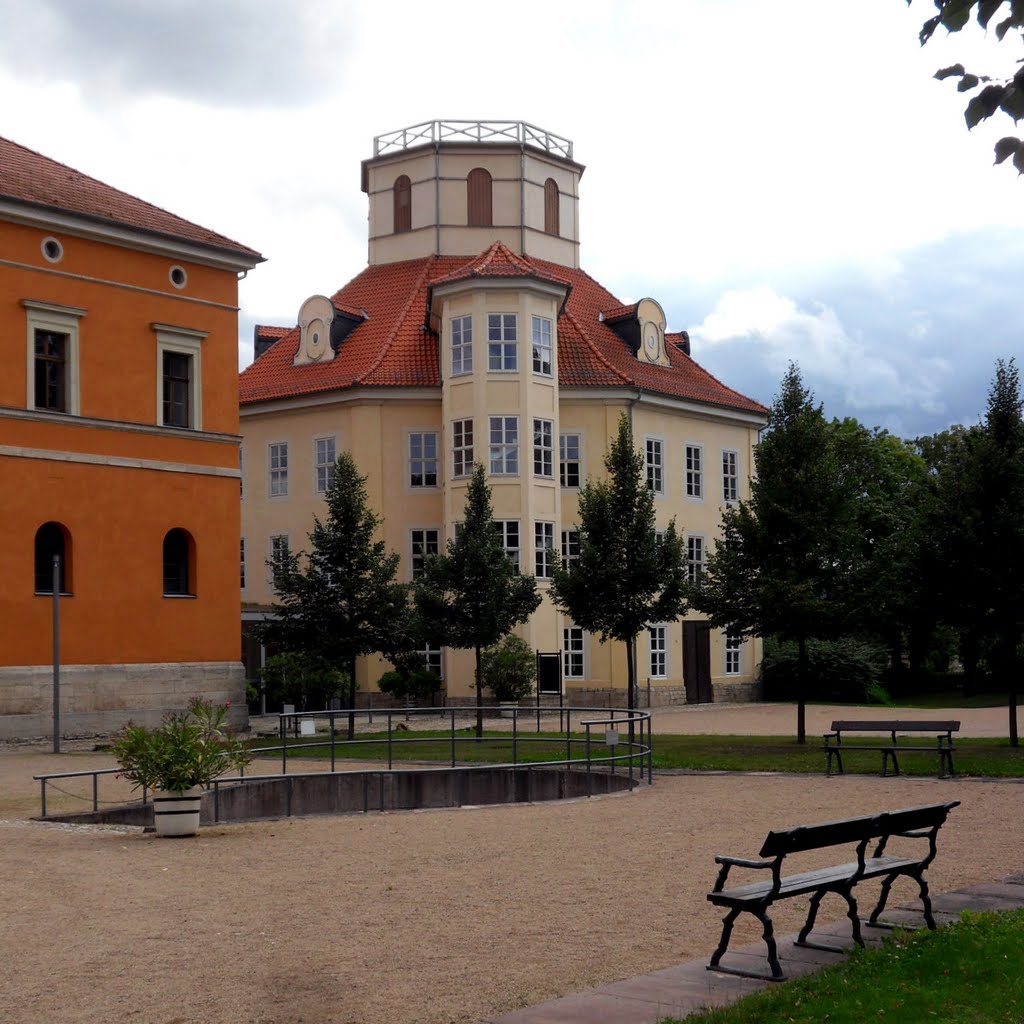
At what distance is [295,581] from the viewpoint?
33688mm

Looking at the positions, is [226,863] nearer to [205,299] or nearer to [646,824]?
[646,824]

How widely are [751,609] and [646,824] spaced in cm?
1219

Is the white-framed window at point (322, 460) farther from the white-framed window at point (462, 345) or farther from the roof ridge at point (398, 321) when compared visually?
the white-framed window at point (462, 345)

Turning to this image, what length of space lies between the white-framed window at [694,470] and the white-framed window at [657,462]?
1463mm

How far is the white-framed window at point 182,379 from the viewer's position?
35.8 meters

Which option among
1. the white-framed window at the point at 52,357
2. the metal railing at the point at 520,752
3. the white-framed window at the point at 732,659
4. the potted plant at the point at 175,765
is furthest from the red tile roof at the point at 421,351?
the potted plant at the point at 175,765

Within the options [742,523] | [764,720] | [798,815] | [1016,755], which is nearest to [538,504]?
[764,720]

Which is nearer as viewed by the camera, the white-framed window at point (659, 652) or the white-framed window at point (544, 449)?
the white-framed window at point (544, 449)

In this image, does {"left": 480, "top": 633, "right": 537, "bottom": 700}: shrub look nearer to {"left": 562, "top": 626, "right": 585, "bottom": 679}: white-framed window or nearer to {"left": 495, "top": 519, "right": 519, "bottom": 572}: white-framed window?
{"left": 495, "top": 519, "right": 519, "bottom": 572}: white-framed window

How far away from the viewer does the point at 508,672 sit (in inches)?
1603

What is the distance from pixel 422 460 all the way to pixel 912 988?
39.6 meters

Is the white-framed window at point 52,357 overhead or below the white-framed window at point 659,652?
overhead

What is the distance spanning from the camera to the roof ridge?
46.8 metres

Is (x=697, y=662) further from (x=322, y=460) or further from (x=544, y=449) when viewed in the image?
(x=322, y=460)
